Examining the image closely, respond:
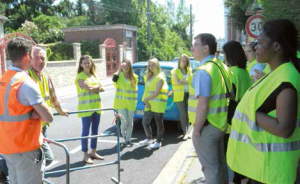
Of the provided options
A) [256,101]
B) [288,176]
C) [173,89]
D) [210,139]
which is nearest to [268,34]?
[256,101]

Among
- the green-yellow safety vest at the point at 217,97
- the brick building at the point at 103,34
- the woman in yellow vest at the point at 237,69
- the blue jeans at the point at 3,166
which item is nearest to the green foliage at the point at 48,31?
the brick building at the point at 103,34

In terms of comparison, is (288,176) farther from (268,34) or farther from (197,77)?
(197,77)

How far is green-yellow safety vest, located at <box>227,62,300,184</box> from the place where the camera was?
1.84 m

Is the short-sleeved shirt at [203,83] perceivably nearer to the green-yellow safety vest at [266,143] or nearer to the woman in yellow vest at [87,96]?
the green-yellow safety vest at [266,143]

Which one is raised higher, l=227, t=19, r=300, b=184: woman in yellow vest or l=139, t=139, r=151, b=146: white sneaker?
l=227, t=19, r=300, b=184: woman in yellow vest

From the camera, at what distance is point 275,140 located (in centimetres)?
187

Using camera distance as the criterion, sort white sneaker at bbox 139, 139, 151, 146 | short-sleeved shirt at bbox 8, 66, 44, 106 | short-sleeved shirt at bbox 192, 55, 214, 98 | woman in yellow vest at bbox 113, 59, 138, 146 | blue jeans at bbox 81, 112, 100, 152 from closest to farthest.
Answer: short-sleeved shirt at bbox 8, 66, 44, 106 < short-sleeved shirt at bbox 192, 55, 214, 98 < blue jeans at bbox 81, 112, 100, 152 < woman in yellow vest at bbox 113, 59, 138, 146 < white sneaker at bbox 139, 139, 151, 146

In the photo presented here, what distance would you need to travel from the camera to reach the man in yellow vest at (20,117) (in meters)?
2.62

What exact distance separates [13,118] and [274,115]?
2.14m

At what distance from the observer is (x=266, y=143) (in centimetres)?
190

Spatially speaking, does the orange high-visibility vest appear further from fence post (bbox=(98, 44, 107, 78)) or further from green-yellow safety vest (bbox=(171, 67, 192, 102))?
fence post (bbox=(98, 44, 107, 78))

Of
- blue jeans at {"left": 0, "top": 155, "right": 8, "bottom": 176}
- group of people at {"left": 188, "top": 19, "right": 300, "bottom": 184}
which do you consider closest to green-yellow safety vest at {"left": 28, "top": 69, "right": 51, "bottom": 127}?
blue jeans at {"left": 0, "top": 155, "right": 8, "bottom": 176}

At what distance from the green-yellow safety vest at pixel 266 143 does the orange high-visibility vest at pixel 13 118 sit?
1.85 m

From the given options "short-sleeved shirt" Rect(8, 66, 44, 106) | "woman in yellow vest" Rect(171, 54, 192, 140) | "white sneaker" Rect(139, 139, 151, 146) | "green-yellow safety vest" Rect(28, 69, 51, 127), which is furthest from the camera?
"woman in yellow vest" Rect(171, 54, 192, 140)
